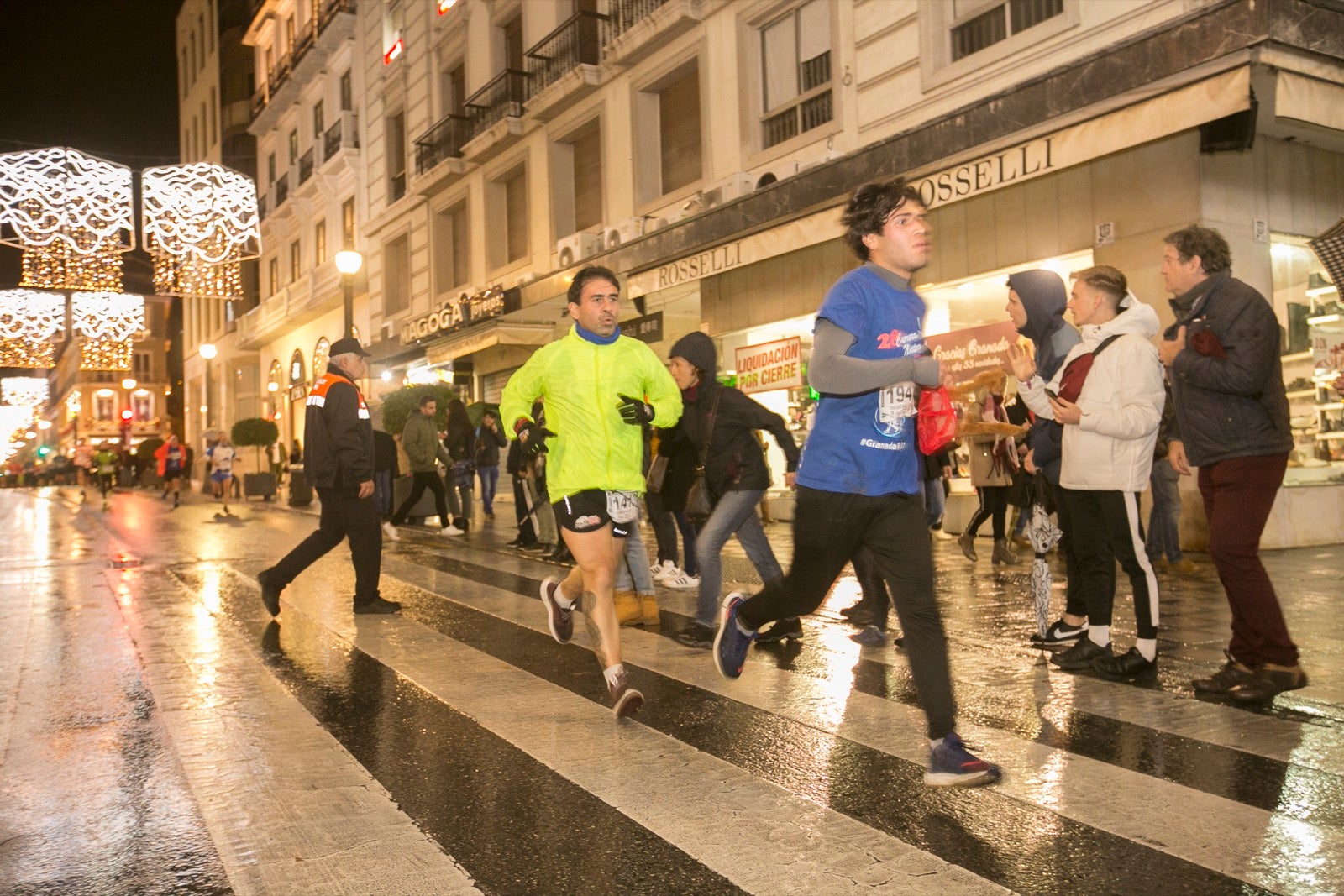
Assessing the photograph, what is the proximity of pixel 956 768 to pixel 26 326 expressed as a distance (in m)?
31.4

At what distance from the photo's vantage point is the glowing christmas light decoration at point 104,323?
32.1 meters

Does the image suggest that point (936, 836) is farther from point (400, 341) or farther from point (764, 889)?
point (400, 341)

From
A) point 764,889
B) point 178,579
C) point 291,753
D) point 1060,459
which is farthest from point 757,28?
point 764,889

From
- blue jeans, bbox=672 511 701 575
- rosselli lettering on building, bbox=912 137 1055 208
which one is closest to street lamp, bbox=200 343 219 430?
rosselli lettering on building, bbox=912 137 1055 208

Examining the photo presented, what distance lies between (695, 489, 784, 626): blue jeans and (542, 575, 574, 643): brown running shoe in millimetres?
966

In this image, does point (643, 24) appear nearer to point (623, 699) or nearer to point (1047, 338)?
point (1047, 338)

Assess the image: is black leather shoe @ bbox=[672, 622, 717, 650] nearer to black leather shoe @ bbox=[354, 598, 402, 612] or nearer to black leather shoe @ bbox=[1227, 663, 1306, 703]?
black leather shoe @ bbox=[354, 598, 402, 612]

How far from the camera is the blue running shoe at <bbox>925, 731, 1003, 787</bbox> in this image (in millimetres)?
3482

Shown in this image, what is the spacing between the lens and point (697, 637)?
20.7 feet

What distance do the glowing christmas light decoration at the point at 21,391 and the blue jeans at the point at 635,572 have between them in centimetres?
7982

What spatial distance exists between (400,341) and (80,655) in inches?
787

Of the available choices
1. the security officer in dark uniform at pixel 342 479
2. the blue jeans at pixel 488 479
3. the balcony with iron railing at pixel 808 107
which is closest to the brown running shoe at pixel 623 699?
the security officer in dark uniform at pixel 342 479

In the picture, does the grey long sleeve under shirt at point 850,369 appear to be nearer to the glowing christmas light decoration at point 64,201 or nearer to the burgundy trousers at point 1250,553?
the burgundy trousers at point 1250,553

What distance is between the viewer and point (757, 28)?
51.9ft
